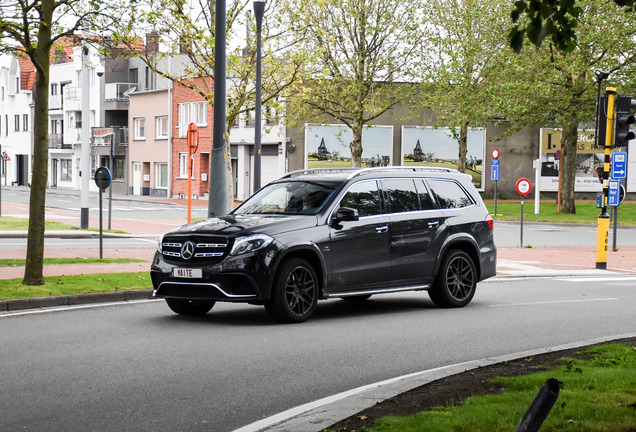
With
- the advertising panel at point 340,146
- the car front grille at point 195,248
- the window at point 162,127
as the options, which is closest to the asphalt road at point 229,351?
the car front grille at point 195,248

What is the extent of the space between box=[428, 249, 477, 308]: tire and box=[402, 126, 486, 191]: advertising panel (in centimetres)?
4249

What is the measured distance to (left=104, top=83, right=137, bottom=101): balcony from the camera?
6575cm

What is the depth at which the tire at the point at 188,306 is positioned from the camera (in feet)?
35.7

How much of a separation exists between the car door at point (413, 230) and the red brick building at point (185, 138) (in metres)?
43.8

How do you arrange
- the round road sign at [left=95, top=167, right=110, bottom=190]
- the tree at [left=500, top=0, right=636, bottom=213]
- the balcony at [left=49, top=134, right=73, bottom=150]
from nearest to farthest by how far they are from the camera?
the round road sign at [left=95, top=167, right=110, bottom=190]
the tree at [left=500, top=0, right=636, bottom=213]
the balcony at [left=49, top=134, right=73, bottom=150]

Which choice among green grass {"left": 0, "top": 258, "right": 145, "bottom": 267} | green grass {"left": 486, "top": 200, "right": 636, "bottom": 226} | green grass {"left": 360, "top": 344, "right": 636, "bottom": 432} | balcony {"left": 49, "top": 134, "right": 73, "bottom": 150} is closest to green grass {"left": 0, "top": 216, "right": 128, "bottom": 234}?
green grass {"left": 0, "top": 258, "right": 145, "bottom": 267}

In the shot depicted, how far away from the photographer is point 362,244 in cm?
1073

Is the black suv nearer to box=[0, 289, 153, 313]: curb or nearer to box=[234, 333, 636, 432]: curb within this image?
box=[0, 289, 153, 313]: curb

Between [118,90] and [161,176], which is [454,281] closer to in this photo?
[161,176]

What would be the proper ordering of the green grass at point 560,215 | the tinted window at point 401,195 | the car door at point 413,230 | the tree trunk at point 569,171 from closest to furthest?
1. the car door at point 413,230
2. the tinted window at point 401,195
3. the green grass at point 560,215
4. the tree trunk at point 569,171

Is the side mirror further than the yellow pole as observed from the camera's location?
No

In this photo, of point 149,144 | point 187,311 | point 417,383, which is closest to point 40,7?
point 187,311

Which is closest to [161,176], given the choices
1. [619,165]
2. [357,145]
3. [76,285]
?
[357,145]

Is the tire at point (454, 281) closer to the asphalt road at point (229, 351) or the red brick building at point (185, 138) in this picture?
the asphalt road at point (229, 351)
